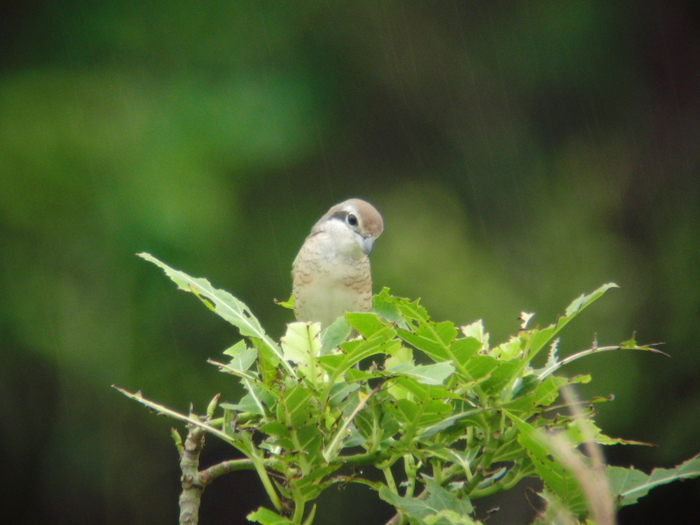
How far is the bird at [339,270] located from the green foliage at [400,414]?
5.31ft

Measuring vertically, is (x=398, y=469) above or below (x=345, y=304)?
below

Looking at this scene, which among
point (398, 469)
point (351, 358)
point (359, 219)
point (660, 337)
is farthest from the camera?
point (660, 337)

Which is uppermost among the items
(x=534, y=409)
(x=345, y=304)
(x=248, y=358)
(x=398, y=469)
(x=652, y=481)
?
(x=248, y=358)

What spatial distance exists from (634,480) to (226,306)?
0.54 metres

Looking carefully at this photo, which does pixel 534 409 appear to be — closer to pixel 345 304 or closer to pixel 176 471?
pixel 345 304

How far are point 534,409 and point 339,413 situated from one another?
230mm

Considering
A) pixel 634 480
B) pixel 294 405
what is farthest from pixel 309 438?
pixel 634 480

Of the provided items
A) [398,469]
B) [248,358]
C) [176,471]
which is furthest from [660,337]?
[248,358]

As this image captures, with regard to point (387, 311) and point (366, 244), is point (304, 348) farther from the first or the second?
point (366, 244)

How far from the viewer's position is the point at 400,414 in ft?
2.61

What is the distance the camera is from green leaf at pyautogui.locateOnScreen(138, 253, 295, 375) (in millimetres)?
795

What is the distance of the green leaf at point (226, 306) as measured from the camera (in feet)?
2.61

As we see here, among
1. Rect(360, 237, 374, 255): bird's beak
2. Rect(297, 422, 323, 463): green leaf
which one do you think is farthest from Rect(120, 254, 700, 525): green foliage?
Rect(360, 237, 374, 255): bird's beak

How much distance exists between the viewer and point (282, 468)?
80cm
